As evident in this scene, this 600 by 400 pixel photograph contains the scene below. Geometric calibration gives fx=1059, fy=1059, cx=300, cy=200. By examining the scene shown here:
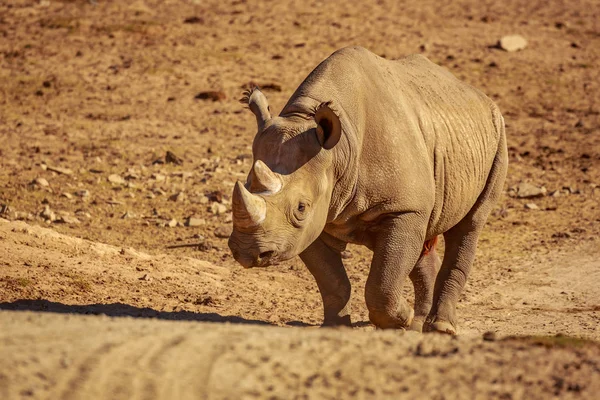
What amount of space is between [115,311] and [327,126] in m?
2.30

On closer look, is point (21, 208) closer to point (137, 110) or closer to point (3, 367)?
point (137, 110)

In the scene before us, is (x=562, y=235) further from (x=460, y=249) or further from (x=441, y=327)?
(x=441, y=327)

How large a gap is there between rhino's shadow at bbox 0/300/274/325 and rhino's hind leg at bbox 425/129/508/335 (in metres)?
1.41

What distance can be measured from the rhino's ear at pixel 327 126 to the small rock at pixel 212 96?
28.5ft

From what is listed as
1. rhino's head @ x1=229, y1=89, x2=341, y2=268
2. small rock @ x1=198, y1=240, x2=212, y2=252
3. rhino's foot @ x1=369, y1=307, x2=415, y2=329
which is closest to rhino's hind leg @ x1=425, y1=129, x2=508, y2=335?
rhino's foot @ x1=369, y1=307, x2=415, y2=329

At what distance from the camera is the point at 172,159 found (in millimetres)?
12953

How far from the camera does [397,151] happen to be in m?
7.28

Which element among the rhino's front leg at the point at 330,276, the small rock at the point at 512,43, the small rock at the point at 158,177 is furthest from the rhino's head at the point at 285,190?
the small rock at the point at 512,43

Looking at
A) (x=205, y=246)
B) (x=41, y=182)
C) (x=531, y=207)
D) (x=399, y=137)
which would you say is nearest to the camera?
(x=399, y=137)

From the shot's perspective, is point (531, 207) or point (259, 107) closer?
point (259, 107)

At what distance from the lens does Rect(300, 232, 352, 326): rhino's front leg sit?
773 cm

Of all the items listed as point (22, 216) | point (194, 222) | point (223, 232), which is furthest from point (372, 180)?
point (22, 216)

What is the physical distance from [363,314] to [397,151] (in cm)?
207

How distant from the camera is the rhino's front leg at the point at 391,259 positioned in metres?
7.34
